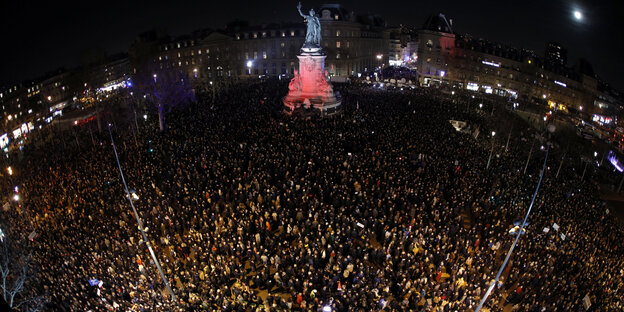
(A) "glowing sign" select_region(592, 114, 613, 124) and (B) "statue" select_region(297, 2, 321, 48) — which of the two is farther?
(A) "glowing sign" select_region(592, 114, 613, 124)

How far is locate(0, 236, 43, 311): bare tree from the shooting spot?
13.7 meters

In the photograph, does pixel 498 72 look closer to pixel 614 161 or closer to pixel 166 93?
pixel 614 161

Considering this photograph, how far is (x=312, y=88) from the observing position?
1588 inches

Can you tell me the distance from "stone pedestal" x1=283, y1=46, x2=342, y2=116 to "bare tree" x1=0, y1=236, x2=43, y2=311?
2612 cm

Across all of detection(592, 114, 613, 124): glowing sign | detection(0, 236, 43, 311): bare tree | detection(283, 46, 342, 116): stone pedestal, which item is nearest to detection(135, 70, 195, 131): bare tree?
detection(283, 46, 342, 116): stone pedestal

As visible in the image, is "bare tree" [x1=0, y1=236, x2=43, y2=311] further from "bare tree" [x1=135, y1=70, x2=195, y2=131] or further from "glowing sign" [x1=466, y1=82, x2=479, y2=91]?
"glowing sign" [x1=466, y1=82, x2=479, y2=91]

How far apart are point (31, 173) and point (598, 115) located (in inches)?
2407

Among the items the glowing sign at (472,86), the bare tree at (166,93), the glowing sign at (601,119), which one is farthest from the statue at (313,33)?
the glowing sign at (472,86)

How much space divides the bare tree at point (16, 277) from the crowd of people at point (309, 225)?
0.46 metres

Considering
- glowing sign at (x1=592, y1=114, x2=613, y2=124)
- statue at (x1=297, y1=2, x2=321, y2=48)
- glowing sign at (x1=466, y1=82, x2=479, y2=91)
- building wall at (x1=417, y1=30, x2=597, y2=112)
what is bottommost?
glowing sign at (x1=592, y1=114, x2=613, y2=124)

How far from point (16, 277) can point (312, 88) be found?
3067cm

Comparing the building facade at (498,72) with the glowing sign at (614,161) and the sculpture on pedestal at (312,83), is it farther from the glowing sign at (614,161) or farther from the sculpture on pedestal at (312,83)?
the sculpture on pedestal at (312,83)

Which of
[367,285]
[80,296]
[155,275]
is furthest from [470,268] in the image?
[80,296]

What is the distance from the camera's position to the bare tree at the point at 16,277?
13.7 metres
